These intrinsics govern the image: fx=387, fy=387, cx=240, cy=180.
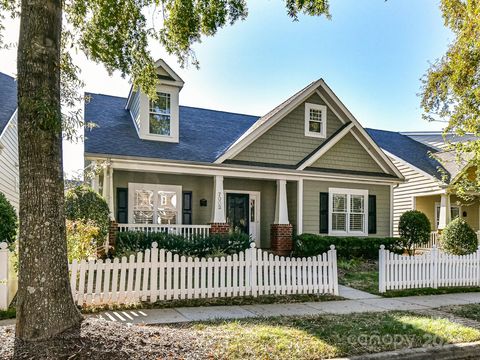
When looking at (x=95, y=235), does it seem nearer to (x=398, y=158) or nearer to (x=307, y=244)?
(x=307, y=244)

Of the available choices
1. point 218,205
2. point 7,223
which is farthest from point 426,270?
point 7,223

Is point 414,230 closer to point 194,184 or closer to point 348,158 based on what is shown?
point 348,158

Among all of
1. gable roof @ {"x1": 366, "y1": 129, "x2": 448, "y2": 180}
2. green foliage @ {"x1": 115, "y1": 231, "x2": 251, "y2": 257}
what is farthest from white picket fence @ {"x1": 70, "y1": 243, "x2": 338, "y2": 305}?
gable roof @ {"x1": 366, "y1": 129, "x2": 448, "y2": 180}

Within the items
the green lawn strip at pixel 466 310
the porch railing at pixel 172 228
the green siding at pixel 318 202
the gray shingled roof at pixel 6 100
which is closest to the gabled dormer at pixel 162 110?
the porch railing at pixel 172 228

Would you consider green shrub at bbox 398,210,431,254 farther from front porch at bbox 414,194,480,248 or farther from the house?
front porch at bbox 414,194,480,248

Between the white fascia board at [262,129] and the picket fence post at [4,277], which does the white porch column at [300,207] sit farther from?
the picket fence post at [4,277]

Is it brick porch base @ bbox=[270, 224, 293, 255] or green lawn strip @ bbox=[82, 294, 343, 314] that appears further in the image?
brick porch base @ bbox=[270, 224, 293, 255]

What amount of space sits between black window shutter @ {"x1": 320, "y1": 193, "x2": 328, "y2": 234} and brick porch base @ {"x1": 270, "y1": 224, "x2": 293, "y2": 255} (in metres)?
1.51

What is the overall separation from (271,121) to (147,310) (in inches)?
350

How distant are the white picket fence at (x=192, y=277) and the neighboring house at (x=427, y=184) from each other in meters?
12.0

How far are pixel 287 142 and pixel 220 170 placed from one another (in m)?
3.11

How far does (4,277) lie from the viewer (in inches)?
250

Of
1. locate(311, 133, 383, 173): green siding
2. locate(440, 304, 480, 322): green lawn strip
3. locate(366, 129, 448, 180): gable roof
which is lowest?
locate(440, 304, 480, 322): green lawn strip

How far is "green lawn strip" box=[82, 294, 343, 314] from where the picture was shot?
6.85 meters
